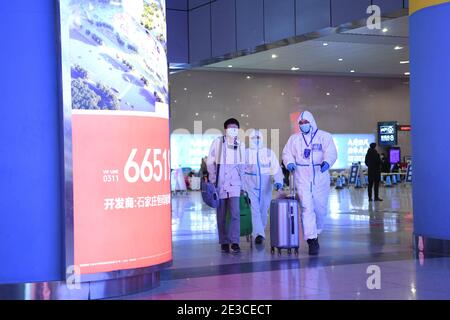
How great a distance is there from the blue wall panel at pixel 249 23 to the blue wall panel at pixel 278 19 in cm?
20

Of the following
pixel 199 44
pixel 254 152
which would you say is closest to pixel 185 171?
pixel 199 44

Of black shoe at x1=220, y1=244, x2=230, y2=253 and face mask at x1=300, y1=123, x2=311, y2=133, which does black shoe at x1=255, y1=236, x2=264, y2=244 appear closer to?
black shoe at x1=220, y1=244, x2=230, y2=253

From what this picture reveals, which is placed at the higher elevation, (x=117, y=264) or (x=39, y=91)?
(x=39, y=91)

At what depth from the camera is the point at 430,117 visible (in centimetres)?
998

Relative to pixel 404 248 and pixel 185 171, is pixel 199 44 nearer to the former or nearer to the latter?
pixel 404 248

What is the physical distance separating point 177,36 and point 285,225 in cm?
1145

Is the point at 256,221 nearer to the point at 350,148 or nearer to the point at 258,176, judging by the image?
the point at 258,176

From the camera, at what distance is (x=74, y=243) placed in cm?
653

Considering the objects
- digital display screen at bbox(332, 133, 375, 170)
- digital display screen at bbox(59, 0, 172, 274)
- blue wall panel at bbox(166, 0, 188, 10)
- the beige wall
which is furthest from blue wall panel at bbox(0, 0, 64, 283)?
digital display screen at bbox(332, 133, 375, 170)

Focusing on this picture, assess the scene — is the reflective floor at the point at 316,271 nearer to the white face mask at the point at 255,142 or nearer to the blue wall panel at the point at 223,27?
the white face mask at the point at 255,142

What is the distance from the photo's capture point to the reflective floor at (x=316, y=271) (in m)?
6.97

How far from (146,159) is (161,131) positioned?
37cm

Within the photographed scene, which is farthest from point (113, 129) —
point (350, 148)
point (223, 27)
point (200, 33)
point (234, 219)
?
point (350, 148)

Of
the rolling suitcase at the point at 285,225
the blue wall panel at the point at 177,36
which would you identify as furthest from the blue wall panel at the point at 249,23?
the rolling suitcase at the point at 285,225
